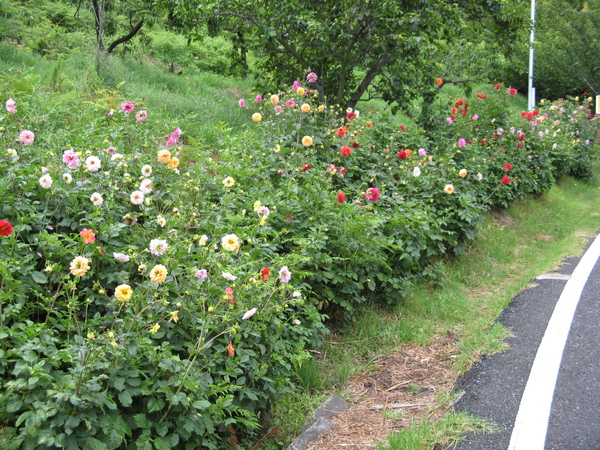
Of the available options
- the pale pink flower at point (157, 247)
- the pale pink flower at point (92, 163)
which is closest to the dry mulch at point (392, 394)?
the pale pink flower at point (157, 247)

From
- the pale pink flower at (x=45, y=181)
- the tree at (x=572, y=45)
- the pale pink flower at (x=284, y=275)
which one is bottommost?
the pale pink flower at (x=284, y=275)

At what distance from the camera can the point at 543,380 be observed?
3531 millimetres

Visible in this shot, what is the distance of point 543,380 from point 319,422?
1.53 metres

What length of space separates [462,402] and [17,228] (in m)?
2.90

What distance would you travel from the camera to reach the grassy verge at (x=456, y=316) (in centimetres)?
334

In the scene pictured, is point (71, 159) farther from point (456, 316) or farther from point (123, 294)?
point (456, 316)

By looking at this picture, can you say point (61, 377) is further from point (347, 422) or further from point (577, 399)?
point (577, 399)

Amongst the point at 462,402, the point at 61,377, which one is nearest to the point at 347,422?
the point at 462,402

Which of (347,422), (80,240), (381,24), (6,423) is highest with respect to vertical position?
(381,24)

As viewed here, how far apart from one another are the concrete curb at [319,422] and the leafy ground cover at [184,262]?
230 mm

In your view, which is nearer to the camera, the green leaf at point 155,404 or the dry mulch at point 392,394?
the green leaf at point 155,404

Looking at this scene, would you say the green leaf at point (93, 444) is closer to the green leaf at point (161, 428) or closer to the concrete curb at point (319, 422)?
the green leaf at point (161, 428)

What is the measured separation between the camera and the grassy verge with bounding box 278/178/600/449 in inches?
132

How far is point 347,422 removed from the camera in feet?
11.1
